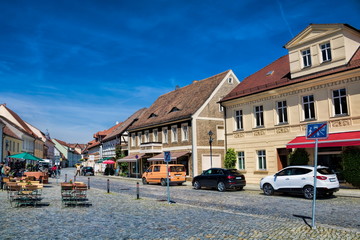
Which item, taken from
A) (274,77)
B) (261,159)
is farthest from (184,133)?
(274,77)

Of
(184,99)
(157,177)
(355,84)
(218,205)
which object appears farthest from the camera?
(184,99)

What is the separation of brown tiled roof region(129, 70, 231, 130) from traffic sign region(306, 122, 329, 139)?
22.6m

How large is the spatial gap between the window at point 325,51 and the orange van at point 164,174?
13681mm

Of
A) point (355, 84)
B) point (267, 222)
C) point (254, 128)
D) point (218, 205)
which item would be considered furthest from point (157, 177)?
point (267, 222)

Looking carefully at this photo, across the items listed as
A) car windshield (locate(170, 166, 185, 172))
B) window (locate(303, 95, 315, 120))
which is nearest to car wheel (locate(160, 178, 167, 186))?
car windshield (locate(170, 166, 185, 172))

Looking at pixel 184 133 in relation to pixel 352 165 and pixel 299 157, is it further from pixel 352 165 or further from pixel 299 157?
pixel 352 165

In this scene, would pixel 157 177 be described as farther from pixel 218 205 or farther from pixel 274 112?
pixel 218 205

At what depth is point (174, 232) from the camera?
881cm

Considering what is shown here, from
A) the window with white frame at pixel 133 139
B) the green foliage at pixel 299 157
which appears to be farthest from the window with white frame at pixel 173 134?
the green foliage at pixel 299 157

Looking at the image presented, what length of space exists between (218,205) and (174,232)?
6.30 meters

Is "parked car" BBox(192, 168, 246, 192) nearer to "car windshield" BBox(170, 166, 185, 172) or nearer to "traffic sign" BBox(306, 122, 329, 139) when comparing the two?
"car windshield" BBox(170, 166, 185, 172)

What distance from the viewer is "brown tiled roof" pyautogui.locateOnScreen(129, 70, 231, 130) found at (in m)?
34.0

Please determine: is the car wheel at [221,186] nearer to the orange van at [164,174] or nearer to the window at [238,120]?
the orange van at [164,174]

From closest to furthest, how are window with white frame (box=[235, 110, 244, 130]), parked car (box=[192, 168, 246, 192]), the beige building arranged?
the beige building < parked car (box=[192, 168, 246, 192]) < window with white frame (box=[235, 110, 244, 130])
